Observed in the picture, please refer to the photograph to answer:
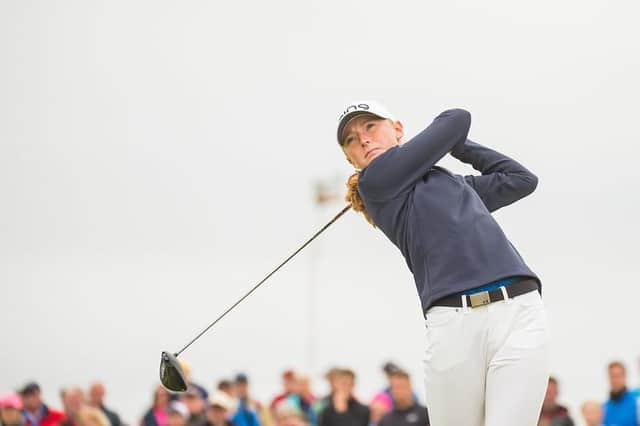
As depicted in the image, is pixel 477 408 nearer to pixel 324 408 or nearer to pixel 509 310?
pixel 509 310

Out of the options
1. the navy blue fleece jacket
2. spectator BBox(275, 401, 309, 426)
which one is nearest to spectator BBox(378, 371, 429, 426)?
spectator BBox(275, 401, 309, 426)

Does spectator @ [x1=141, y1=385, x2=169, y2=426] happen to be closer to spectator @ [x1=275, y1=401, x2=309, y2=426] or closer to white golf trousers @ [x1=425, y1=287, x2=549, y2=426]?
spectator @ [x1=275, y1=401, x2=309, y2=426]

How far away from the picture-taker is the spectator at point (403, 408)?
1073cm

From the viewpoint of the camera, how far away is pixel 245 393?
1414 cm

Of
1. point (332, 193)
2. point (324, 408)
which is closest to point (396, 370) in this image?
point (324, 408)

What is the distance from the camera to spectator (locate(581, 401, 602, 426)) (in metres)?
10.4

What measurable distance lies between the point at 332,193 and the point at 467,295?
30386 mm

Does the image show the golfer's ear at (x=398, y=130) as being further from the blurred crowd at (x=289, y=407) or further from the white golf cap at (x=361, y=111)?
the blurred crowd at (x=289, y=407)

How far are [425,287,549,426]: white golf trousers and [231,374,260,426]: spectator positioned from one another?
8.60m

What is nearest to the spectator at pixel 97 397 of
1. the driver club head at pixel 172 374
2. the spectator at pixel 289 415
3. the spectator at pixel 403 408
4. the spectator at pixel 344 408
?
the spectator at pixel 289 415

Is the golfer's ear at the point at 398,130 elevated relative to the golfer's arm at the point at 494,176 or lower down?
elevated

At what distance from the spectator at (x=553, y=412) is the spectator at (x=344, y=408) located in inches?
91.7

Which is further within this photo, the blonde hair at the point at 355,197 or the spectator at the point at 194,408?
the spectator at the point at 194,408

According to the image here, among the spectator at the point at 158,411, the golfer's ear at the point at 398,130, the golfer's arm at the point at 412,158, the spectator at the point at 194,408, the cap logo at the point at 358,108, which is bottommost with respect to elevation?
the spectator at the point at 194,408
